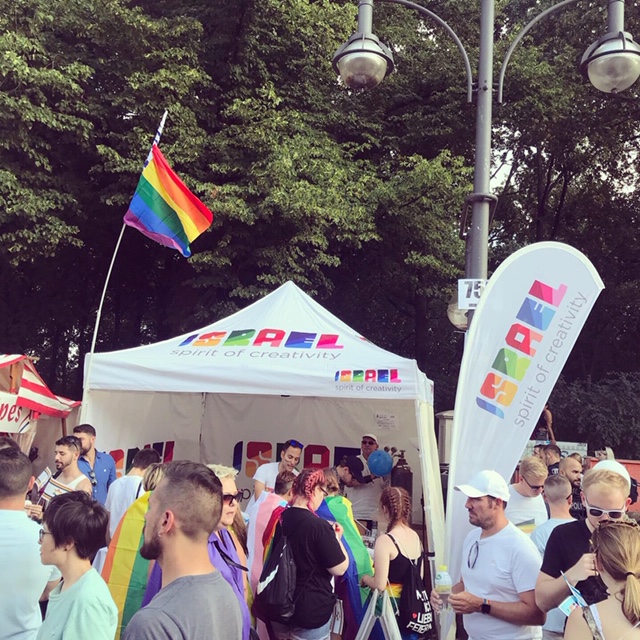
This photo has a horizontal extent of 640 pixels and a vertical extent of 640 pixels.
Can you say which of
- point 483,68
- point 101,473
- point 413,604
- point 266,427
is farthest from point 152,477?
point 266,427

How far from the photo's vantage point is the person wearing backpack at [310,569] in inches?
164

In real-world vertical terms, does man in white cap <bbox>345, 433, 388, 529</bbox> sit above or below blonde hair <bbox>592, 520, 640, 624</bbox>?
below

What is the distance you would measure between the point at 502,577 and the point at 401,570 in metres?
1.11

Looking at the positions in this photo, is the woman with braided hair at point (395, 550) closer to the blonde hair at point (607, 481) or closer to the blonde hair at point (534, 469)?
the blonde hair at point (534, 469)

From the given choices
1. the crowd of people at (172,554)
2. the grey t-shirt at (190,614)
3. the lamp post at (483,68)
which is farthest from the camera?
the lamp post at (483,68)

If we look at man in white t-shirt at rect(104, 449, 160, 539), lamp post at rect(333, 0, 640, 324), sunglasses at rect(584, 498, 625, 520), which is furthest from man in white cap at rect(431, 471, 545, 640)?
lamp post at rect(333, 0, 640, 324)

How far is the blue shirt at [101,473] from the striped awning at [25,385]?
2.31 meters

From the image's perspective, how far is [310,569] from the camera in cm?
418

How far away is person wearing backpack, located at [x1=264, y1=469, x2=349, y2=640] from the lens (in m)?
4.16

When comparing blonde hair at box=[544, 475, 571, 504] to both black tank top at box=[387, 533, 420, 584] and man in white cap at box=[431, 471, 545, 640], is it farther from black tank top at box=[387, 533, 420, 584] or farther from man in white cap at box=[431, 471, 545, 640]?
black tank top at box=[387, 533, 420, 584]

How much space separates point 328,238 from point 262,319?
21.8 ft

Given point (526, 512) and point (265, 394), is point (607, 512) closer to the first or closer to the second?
point (526, 512)

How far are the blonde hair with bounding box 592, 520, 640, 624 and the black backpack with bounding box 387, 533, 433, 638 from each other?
2254 millimetres

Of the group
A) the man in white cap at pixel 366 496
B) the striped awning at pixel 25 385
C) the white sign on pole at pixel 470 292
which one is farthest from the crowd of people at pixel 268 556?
the striped awning at pixel 25 385
